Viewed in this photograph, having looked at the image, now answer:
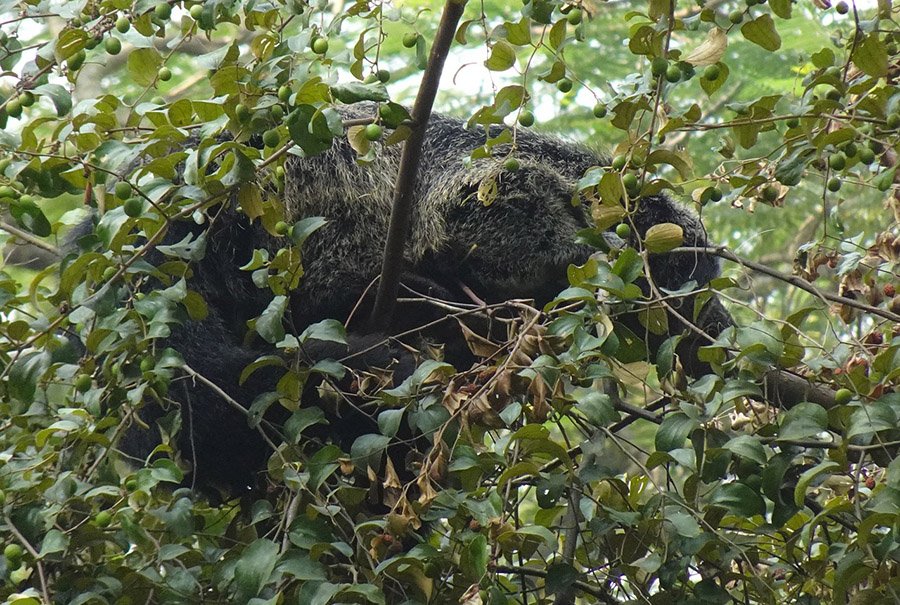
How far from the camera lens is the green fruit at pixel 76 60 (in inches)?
79.6

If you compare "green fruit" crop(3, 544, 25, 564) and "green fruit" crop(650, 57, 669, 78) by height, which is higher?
"green fruit" crop(650, 57, 669, 78)

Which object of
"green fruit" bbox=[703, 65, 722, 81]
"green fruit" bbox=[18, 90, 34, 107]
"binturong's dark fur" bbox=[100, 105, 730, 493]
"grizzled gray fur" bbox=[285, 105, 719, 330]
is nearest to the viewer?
"green fruit" bbox=[703, 65, 722, 81]

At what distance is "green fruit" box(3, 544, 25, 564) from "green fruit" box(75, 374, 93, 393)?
12.3 inches

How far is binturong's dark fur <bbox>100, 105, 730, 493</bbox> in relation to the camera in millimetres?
2756

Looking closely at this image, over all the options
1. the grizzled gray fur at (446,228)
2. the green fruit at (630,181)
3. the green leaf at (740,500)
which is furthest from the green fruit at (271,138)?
the grizzled gray fur at (446,228)

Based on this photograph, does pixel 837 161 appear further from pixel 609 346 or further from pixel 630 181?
pixel 609 346

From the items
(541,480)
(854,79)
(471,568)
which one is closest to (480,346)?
(541,480)

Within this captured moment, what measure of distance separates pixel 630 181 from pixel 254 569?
3.18 feet

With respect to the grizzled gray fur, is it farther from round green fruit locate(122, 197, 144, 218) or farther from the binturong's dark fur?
round green fruit locate(122, 197, 144, 218)

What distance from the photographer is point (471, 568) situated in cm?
166

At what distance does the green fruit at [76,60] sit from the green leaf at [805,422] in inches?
59.0

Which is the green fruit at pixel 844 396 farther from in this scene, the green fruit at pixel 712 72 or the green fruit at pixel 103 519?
the green fruit at pixel 103 519

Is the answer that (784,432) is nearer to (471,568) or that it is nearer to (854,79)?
(471,568)

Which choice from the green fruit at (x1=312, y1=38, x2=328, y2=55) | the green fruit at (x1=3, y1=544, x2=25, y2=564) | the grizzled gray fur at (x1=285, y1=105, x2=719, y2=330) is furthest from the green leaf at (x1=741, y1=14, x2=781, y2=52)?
the green fruit at (x1=3, y1=544, x2=25, y2=564)
